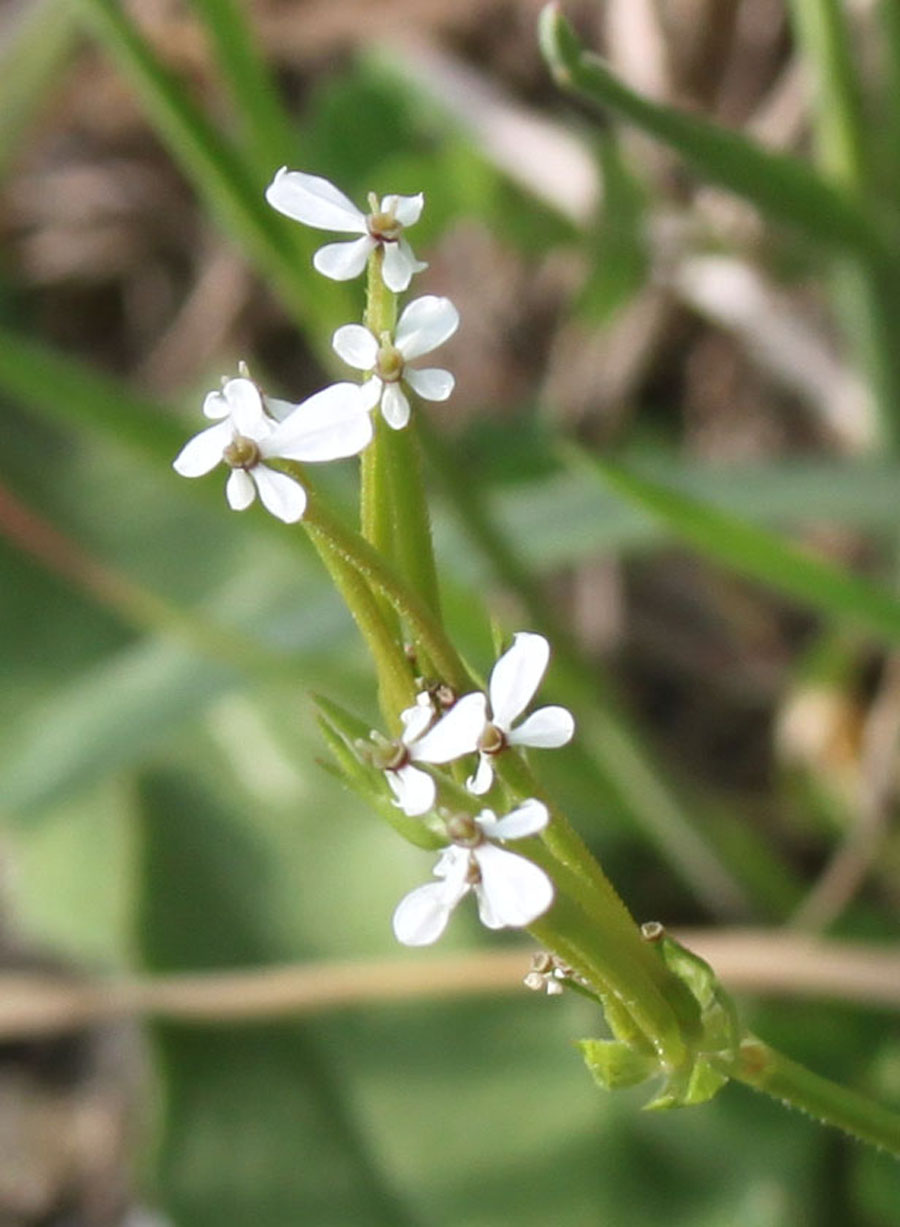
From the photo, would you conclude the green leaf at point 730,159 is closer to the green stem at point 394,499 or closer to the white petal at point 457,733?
the green stem at point 394,499

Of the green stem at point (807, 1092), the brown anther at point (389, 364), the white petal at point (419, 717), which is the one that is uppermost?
the brown anther at point (389, 364)

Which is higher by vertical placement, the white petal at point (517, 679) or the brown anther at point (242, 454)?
the brown anther at point (242, 454)

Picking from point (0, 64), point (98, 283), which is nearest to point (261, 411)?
point (0, 64)

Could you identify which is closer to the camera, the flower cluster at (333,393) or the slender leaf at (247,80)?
the flower cluster at (333,393)

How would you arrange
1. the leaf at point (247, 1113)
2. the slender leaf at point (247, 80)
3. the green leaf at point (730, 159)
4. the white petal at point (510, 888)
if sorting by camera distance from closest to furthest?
1. the white petal at point (510, 888)
2. the green leaf at point (730, 159)
3. the slender leaf at point (247, 80)
4. the leaf at point (247, 1113)

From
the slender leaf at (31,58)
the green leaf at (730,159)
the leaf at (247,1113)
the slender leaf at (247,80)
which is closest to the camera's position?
the green leaf at (730,159)

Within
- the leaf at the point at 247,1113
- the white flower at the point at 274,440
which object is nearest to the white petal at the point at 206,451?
the white flower at the point at 274,440

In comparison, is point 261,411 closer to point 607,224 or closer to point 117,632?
point 607,224
